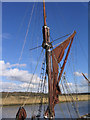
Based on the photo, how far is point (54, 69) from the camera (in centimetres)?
1327

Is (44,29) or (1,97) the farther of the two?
(1,97)

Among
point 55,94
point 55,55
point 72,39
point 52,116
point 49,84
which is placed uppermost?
point 72,39

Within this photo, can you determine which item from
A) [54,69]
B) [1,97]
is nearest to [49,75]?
[54,69]

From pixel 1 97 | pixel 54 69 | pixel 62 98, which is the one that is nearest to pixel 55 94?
pixel 54 69

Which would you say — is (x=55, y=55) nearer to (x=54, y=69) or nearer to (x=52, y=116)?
(x=54, y=69)

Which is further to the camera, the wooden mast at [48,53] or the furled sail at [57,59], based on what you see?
the furled sail at [57,59]

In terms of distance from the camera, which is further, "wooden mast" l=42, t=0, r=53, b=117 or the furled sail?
the furled sail

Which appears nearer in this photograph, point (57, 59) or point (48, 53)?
point (48, 53)

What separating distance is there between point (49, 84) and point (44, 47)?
3.46 meters

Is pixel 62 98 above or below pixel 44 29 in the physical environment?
below

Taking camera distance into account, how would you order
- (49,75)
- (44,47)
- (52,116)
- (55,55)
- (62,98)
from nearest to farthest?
(52,116), (49,75), (44,47), (55,55), (62,98)

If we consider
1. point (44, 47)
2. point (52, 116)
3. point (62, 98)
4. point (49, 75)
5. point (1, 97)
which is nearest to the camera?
point (52, 116)

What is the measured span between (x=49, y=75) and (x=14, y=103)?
9371cm

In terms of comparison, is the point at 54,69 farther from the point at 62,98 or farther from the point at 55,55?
the point at 62,98
